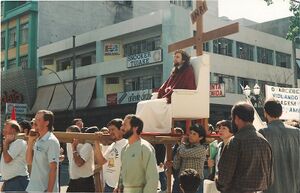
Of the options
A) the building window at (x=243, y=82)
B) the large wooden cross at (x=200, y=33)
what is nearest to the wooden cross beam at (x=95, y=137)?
the large wooden cross at (x=200, y=33)

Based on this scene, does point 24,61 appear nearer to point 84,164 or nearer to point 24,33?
point 24,33

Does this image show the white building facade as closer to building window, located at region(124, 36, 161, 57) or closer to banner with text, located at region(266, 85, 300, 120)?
building window, located at region(124, 36, 161, 57)

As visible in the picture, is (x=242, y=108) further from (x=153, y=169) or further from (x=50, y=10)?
(x=50, y=10)

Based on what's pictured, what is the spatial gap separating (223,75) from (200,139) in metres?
23.3

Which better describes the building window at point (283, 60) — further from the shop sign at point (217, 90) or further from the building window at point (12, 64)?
the building window at point (12, 64)

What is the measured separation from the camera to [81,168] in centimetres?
648

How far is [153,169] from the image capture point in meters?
4.80

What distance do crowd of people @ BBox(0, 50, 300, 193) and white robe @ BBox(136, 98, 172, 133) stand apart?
2 centimetres

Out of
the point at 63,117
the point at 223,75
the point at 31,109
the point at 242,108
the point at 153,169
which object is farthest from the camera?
the point at 31,109

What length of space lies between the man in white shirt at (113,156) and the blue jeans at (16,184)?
0.96 meters

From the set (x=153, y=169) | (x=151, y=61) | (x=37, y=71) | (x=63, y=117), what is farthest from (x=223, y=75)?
(x=153, y=169)

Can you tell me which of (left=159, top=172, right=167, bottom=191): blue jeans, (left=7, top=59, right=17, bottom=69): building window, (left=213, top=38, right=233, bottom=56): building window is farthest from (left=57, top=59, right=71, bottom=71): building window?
(left=159, top=172, right=167, bottom=191): blue jeans

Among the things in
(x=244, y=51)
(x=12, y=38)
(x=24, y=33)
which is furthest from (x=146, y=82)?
(x=12, y=38)

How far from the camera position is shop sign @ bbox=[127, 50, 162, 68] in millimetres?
26638
